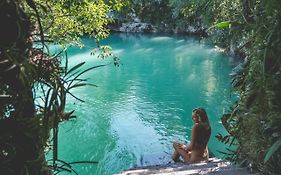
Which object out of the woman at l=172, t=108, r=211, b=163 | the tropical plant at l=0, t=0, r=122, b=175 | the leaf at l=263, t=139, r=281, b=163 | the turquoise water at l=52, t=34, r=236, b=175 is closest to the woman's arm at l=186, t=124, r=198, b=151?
Result: the woman at l=172, t=108, r=211, b=163

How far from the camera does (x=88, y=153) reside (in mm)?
8320

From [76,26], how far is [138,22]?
2653 cm

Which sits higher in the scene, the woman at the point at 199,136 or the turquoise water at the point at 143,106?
the woman at the point at 199,136

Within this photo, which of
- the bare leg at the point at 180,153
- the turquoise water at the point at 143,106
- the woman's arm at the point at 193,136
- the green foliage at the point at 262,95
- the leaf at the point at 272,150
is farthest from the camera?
the turquoise water at the point at 143,106

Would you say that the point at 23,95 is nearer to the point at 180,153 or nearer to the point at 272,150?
the point at 272,150

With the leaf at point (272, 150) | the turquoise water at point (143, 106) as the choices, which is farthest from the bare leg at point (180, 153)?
the leaf at point (272, 150)

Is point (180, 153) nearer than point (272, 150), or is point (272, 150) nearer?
point (272, 150)

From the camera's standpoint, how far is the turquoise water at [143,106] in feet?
26.8

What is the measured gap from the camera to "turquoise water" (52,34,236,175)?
26.8 ft

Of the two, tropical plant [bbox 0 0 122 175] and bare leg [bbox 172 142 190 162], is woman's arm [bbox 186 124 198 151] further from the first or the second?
tropical plant [bbox 0 0 122 175]

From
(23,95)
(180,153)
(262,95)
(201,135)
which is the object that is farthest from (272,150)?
(180,153)

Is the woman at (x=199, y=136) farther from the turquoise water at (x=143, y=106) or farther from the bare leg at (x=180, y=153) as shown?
the turquoise water at (x=143, y=106)

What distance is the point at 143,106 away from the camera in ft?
38.6

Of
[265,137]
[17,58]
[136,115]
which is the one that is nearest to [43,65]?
[17,58]
